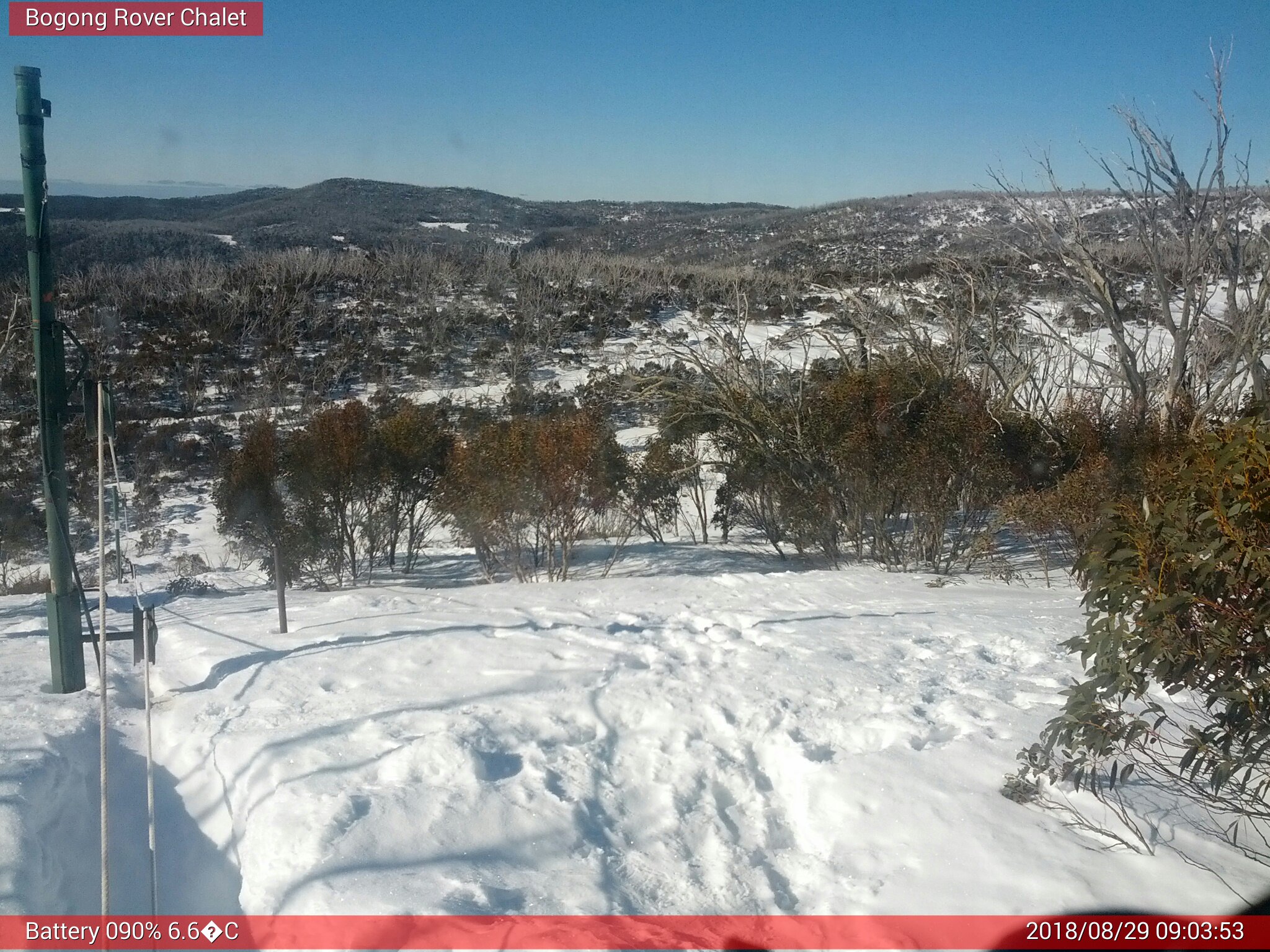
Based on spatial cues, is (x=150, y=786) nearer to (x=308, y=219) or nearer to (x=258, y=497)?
(x=258, y=497)

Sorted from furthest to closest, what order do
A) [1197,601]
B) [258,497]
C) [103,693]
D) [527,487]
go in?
[258,497], [527,487], [103,693], [1197,601]

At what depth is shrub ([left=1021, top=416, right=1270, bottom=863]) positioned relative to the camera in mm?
2541

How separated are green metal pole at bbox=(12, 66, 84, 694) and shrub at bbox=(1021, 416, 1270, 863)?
16.1ft

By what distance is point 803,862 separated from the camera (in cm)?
371

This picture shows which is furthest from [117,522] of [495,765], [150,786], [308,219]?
[308,219]

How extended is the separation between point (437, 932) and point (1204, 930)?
2.52 metres

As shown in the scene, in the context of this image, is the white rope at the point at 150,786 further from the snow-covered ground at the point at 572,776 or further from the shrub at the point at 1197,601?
the shrub at the point at 1197,601

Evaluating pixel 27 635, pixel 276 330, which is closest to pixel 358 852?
pixel 27 635

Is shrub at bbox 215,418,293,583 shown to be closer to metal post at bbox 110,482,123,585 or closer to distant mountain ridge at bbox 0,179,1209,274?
metal post at bbox 110,482,123,585

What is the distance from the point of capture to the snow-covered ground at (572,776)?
134 inches

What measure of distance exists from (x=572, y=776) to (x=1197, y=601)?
274 centimetres

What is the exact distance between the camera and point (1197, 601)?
2645 mm

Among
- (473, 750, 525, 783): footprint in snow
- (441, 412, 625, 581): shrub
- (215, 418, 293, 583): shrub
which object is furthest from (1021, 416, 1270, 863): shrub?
(215, 418, 293, 583): shrub

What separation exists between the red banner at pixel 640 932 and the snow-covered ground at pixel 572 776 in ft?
0.28
